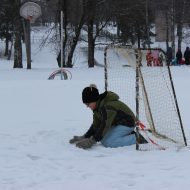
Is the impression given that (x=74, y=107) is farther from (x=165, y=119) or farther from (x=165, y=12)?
(x=165, y=12)

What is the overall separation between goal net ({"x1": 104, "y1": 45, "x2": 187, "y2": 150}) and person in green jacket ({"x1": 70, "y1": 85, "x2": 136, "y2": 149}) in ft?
0.67

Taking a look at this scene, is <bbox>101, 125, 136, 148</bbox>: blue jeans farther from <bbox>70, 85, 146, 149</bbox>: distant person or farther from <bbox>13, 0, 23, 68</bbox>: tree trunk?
<bbox>13, 0, 23, 68</bbox>: tree trunk

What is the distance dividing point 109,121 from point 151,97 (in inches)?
101

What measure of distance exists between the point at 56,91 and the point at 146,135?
18.2 ft

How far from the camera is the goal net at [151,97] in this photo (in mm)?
7902

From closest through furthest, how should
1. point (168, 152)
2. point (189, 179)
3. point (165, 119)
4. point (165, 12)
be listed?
point (189, 179) → point (168, 152) → point (165, 119) → point (165, 12)

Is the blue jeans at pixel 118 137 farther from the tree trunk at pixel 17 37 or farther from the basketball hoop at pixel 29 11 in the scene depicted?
the tree trunk at pixel 17 37

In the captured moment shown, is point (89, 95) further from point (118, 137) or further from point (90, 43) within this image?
point (90, 43)

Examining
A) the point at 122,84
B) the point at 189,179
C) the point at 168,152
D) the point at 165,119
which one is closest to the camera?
the point at 189,179

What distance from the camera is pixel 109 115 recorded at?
26.2 feet

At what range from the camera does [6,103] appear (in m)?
12.3

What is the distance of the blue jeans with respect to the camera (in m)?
7.91

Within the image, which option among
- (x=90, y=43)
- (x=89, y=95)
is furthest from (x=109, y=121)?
(x=90, y=43)

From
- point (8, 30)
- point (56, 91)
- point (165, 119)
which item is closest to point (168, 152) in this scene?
point (165, 119)
